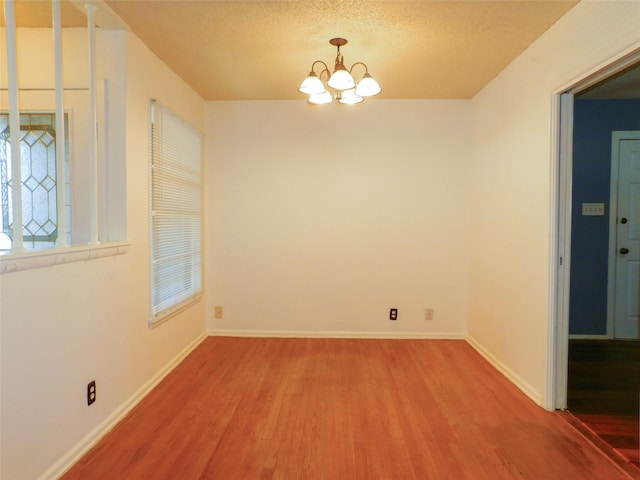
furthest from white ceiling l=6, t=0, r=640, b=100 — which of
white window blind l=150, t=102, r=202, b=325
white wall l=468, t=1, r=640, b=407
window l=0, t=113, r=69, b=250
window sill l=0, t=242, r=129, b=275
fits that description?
window sill l=0, t=242, r=129, b=275

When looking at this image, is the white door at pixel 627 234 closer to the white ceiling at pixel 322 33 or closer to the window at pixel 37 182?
the white ceiling at pixel 322 33

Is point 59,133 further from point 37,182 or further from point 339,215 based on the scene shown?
point 339,215

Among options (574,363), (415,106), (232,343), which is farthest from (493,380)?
(415,106)

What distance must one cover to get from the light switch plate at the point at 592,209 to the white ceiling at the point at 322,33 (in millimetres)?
1285

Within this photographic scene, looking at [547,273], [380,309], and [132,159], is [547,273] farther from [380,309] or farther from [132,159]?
[132,159]

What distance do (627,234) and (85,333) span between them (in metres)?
5.16

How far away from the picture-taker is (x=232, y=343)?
155 inches

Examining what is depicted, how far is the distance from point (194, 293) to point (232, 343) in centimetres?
66

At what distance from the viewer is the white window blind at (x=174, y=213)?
2.98m

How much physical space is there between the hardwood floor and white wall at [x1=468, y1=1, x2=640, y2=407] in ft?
1.25

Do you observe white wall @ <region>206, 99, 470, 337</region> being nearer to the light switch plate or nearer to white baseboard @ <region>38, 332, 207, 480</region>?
white baseboard @ <region>38, 332, 207, 480</region>

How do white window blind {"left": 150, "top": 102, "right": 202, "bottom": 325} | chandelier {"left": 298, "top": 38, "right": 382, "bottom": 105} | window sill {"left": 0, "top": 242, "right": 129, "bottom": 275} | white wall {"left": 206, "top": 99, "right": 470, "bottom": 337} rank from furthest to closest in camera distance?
white wall {"left": 206, "top": 99, "right": 470, "bottom": 337}
white window blind {"left": 150, "top": 102, "right": 202, "bottom": 325}
chandelier {"left": 298, "top": 38, "right": 382, "bottom": 105}
window sill {"left": 0, "top": 242, "right": 129, "bottom": 275}

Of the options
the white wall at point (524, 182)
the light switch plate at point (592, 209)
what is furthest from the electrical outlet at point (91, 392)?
the light switch plate at point (592, 209)

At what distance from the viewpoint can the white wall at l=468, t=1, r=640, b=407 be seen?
7.16 feet
